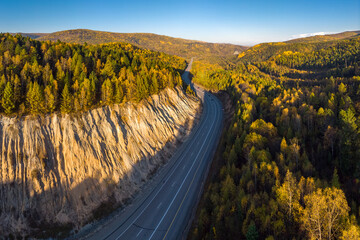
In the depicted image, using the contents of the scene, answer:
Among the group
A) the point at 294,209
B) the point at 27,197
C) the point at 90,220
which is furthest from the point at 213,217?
the point at 27,197

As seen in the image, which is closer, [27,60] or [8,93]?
[8,93]

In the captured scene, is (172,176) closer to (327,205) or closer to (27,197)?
(27,197)

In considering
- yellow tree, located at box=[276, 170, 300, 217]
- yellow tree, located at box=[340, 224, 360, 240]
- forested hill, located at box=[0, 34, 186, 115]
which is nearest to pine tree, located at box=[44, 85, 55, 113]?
forested hill, located at box=[0, 34, 186, 115]

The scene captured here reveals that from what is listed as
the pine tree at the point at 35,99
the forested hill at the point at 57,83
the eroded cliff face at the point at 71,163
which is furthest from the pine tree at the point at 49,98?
the eroded cliff face at the point at 71,163

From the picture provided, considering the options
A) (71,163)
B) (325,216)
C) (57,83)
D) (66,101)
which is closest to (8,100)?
(66,101)

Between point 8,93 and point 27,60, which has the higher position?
point 27,60

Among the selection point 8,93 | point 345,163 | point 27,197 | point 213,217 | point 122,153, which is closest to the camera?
point 213,217
